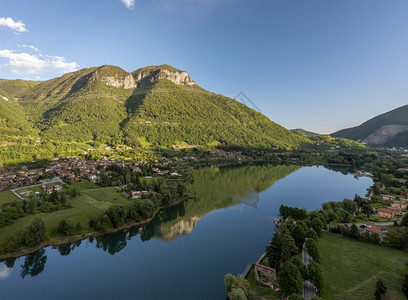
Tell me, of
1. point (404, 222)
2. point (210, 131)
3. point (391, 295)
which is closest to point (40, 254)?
point (391, 295)

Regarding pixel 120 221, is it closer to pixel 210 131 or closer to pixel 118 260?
pixel 118 260

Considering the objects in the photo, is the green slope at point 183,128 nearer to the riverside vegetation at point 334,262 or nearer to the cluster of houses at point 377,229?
the riverside vegetation at point 334,262

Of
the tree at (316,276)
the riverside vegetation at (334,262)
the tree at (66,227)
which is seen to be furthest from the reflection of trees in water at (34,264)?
the tree at (316,276)

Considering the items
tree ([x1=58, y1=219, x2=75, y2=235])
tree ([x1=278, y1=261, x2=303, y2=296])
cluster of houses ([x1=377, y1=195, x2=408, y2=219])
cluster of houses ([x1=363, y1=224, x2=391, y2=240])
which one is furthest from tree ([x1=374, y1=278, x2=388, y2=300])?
tree ([x1=58, y1=219, x2=75, y2=235])

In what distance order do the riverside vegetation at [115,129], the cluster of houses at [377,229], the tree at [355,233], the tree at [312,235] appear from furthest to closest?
the riverside vegetation at [115,129] < the cluster of houses at [377,229] < the tree at [355,233] < the tree at [312,235]

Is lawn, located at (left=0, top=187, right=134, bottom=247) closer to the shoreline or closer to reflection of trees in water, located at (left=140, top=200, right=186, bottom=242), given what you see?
the shoreline
